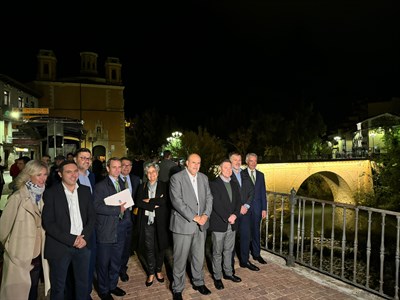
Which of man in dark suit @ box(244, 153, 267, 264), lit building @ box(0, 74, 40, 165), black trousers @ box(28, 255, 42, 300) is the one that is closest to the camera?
black trousers @ box(28, 255, 42, 300)

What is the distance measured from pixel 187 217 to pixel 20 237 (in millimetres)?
1831

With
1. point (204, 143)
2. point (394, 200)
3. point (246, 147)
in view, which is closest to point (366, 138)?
point (246, 147)

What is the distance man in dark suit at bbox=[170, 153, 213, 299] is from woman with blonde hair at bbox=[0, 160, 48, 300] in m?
1.59

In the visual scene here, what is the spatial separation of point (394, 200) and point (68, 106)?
34.8m

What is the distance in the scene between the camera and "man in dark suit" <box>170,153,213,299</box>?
3.85 metres

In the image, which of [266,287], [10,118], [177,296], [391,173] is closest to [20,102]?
[10,118]

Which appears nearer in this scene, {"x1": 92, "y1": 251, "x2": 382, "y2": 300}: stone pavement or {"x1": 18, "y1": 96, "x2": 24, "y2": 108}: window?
{"x1": 92, "y1": 251, "x2": 382, "y2": 300}: stone pavement

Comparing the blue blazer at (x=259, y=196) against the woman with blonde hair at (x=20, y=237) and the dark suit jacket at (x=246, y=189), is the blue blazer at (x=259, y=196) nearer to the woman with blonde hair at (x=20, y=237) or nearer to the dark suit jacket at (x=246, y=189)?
the dark suit jacket at (x=246, y=189)

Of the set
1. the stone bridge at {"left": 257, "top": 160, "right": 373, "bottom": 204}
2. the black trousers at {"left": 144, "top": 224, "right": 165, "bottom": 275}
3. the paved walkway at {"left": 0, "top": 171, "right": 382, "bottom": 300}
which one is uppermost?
the black trousers at {"left": 144, "top": 224, "right": 165, "bottom": 275}

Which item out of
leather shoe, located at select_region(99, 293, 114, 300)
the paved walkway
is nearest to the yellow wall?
the paved walkway

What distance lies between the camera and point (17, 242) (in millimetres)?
2980

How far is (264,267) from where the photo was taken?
4.88 meters

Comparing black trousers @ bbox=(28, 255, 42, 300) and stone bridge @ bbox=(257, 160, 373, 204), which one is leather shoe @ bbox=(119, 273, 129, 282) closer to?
black trousers @ bbox=(28, 255, 42, 300)

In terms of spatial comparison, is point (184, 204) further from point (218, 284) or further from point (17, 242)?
point (17, 242)
